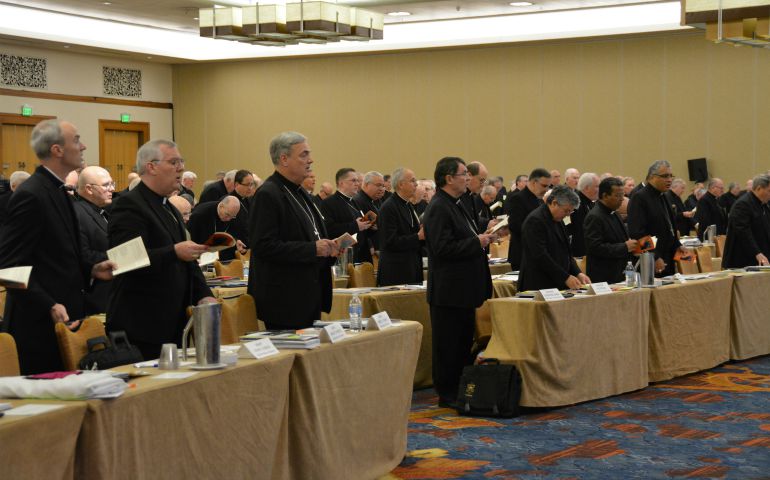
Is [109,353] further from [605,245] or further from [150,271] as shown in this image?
[605,245]

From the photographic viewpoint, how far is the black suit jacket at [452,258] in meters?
6.08

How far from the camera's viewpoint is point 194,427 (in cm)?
337

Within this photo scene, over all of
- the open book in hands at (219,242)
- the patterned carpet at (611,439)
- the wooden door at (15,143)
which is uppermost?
the wooden door at (15,143)

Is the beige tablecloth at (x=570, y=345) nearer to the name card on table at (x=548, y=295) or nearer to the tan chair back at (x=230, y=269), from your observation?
the name card on table at (x=548, y=295)

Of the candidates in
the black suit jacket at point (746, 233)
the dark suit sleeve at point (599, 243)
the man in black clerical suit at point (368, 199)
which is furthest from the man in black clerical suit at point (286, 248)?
the black suit jacket at point (746, 233)

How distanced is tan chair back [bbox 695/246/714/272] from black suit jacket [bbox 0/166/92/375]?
697 cm

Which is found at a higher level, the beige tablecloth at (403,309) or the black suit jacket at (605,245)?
the black suit jacket at (605,245)

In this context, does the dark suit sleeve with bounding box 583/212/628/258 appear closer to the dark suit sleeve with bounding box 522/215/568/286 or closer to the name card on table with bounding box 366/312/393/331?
the dark suit sleeve with bounding box 522/215/568/286

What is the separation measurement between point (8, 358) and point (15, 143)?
13948 mm

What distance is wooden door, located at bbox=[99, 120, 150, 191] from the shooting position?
18219 mm

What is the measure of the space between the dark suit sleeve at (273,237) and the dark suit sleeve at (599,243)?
3.12 meters

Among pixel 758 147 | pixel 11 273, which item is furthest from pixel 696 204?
pixel 11 273

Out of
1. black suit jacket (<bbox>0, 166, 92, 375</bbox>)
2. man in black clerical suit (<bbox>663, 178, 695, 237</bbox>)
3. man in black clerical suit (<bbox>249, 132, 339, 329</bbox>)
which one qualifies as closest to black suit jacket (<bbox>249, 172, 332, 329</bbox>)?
man in black clerical suit (<bbox>249, 132, 339, 329</bbox>)

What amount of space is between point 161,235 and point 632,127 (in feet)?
43.6
